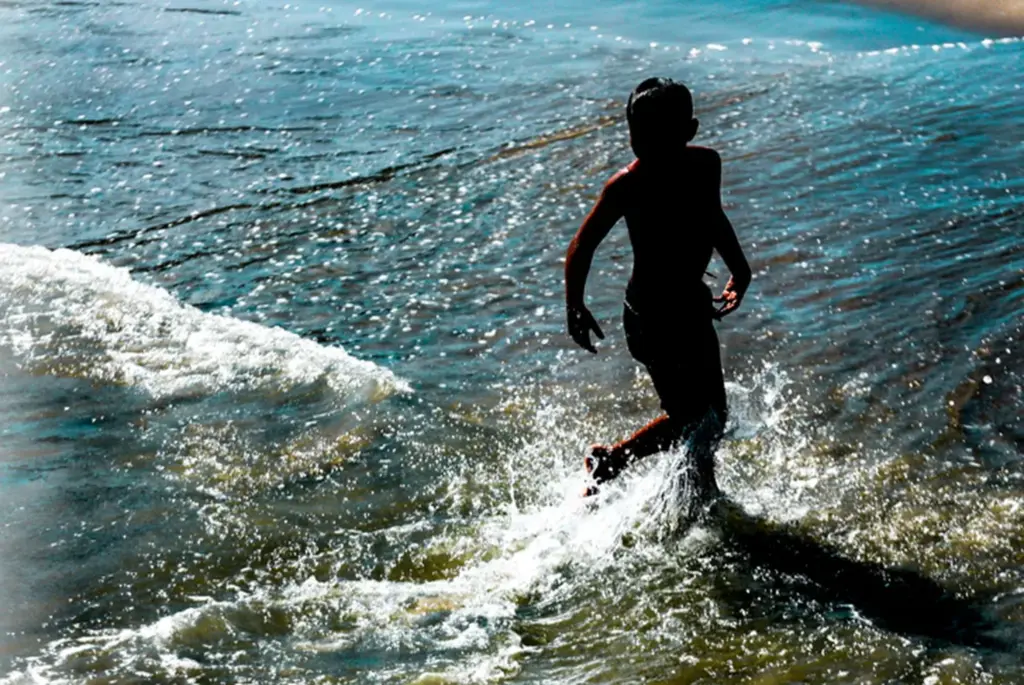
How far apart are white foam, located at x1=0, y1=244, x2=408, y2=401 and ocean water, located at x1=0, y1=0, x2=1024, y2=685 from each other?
3cm

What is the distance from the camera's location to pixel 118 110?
13844mm

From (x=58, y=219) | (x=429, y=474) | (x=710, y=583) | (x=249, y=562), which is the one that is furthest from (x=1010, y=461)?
(x=58, y=219)

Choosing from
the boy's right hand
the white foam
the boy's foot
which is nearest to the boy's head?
the boy's right hand

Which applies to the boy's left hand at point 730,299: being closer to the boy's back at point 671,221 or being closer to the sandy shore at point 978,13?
the boy's back at point 671,221

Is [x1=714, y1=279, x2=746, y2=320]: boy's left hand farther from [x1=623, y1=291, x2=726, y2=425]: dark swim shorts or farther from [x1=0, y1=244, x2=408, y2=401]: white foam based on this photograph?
[x1=0, y1=244, x2=408, y2=401]: white foam

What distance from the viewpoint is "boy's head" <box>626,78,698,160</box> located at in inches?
186

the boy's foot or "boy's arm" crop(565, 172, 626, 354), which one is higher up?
"boy's arm" crop(565, 172, 626, 354)

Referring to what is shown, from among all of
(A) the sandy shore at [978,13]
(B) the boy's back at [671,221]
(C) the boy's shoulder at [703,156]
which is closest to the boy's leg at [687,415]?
(B) the boy's back at [671,221]

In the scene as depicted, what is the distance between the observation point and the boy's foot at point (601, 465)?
547cm

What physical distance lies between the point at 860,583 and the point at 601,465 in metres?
1.24

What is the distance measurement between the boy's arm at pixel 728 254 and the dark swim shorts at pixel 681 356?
0.34ft

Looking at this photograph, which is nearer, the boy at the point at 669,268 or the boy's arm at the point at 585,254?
the boy at the point at 669,268

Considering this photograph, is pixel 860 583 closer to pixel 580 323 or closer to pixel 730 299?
pixel 730 299

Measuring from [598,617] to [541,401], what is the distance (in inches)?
86.2
